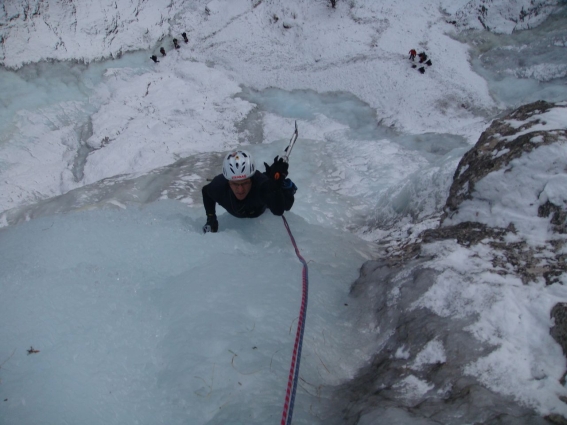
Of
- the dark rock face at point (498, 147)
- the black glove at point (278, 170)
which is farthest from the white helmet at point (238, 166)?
the dark rock face at point (498, 147)

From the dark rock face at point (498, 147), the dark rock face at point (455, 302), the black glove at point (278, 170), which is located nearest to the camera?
the dark rock face at point (455, 302)

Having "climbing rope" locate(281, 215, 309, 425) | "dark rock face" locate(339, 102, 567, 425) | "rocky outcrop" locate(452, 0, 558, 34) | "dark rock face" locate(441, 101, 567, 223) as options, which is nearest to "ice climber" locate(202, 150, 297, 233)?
"climbing rope" locate(281, 215, 309, 425)

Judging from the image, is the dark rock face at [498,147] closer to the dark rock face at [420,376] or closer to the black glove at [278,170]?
the dark rock face at [420,376]

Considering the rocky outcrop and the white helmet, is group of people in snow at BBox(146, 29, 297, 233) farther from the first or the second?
the rocky outcrop

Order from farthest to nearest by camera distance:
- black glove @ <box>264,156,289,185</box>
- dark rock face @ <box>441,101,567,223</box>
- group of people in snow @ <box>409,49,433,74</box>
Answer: group of people in snow @ <box>409,49,433,74</box> → black glove @ <box>264,156,289,185</box> → dark rock face @ <box>441,101,567,223</box>

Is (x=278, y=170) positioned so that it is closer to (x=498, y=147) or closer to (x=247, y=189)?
(x=247, y=189)

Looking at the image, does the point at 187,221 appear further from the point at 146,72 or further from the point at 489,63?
the point at 489,63

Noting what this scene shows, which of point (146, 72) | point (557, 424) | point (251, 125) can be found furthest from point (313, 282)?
point (146, 72)
